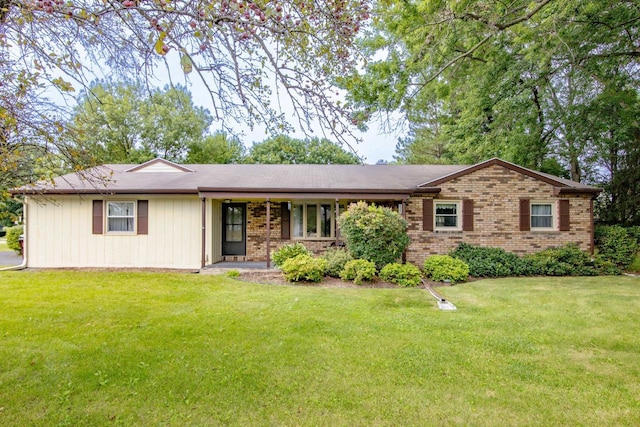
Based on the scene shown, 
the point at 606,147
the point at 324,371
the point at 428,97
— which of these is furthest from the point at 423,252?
the point at 606,147

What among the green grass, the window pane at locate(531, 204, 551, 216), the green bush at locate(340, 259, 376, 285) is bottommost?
the green grass

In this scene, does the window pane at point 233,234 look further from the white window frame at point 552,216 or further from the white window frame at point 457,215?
the white window frame at point 552,216

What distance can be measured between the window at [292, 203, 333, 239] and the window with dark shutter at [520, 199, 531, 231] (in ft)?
21.0

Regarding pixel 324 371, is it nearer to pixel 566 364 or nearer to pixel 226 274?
pixel 566 364

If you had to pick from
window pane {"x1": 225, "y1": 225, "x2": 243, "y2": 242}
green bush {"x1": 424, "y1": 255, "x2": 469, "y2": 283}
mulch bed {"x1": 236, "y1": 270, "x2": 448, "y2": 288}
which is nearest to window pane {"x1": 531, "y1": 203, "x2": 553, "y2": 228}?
green bush {"x1": 424, "y1": 255, "x2": 469, "y2": 283}

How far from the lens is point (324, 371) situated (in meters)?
3.48

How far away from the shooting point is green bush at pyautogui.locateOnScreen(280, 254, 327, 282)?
8219mm

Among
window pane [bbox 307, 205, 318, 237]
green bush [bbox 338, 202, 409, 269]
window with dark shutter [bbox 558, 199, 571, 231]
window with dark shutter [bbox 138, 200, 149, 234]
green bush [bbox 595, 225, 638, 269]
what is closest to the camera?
green bush [bbox 338, 202, 409, 269]

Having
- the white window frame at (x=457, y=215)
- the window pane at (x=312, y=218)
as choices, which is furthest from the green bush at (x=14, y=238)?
the white window frame at (x=457, y=215)

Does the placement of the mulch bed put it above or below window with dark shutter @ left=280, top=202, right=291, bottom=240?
below

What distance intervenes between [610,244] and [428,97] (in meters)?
7.66

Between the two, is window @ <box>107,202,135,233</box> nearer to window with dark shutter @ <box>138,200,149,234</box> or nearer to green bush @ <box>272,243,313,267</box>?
window with dark shutter @ <box>138,200,149,234</box>

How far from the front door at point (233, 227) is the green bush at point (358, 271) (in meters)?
4.85

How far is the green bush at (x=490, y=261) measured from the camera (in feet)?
30.9
